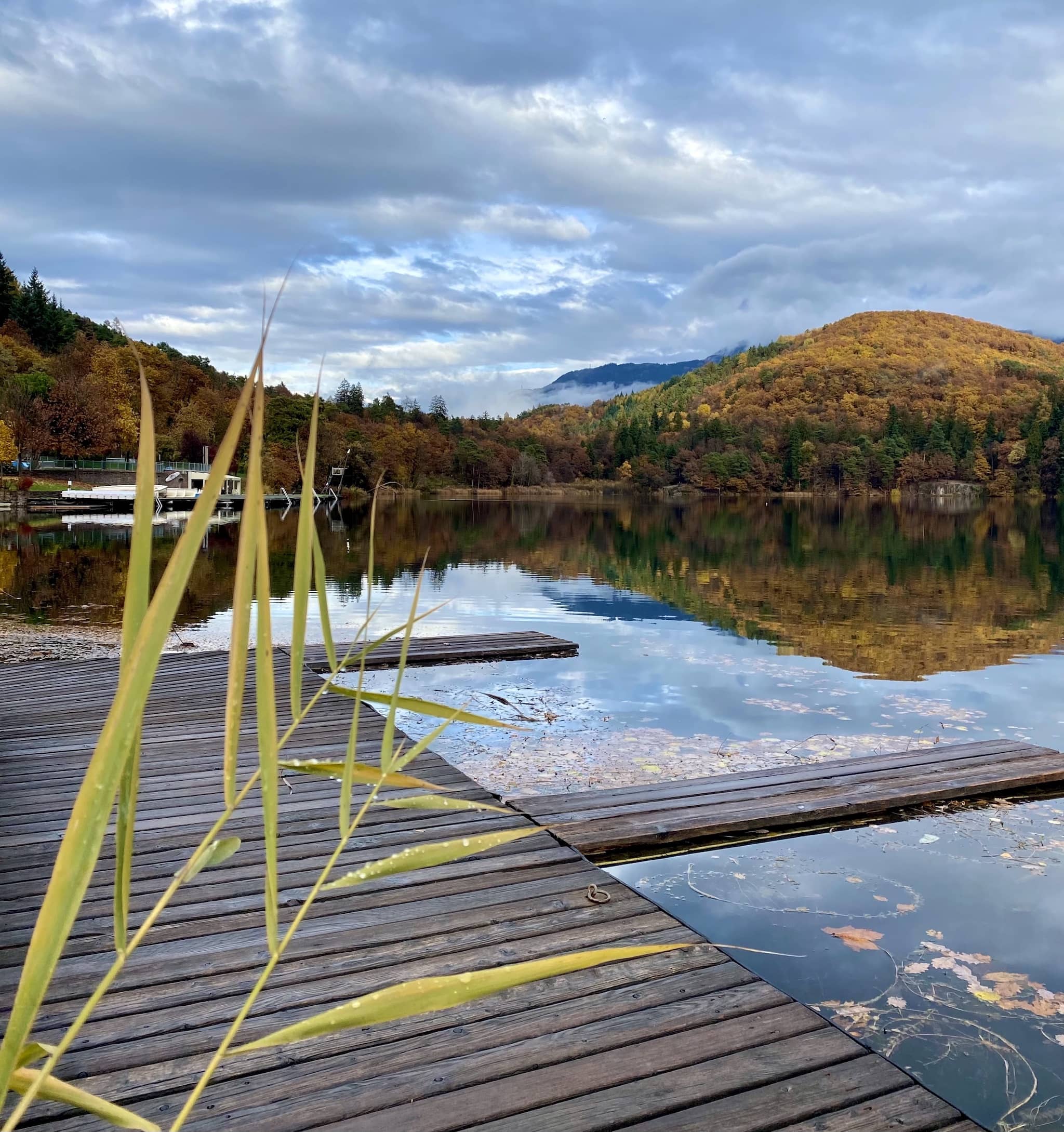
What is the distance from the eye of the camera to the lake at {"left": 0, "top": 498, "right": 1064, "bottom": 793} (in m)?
7.89

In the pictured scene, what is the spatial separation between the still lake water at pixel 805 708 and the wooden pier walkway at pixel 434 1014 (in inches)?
36.5

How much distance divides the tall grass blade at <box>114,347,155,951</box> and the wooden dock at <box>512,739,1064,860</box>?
12.4 feet

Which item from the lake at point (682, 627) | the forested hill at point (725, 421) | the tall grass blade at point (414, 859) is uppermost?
the forested hill at point (725, 421)

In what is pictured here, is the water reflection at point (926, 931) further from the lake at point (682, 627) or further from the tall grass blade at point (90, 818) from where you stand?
the tall grass blade at point (90, 818)

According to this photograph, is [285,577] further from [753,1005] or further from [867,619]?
[753,1005]

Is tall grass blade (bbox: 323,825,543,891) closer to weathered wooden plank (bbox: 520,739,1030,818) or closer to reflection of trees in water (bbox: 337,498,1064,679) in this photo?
weathered wooden plank (bbox: 520,739,1030,818)

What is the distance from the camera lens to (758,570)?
21766mm

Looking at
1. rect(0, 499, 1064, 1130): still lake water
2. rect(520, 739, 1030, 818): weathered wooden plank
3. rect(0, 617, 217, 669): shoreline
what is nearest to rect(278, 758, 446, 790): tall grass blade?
rect(0, 499, 1064, 1130): still lake water

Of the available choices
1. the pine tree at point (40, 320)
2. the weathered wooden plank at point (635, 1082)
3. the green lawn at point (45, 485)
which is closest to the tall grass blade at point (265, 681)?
the weathered wooden plank at point (635, 1082)

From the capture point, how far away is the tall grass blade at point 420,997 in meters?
0.75

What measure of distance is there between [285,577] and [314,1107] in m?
18.5

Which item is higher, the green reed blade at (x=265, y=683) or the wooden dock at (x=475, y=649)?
the green reed blade at (x=265, y=683)

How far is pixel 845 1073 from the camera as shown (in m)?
2.54

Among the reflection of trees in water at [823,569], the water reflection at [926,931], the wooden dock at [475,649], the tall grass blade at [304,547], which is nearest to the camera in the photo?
the tall grass blade at [304,547]
